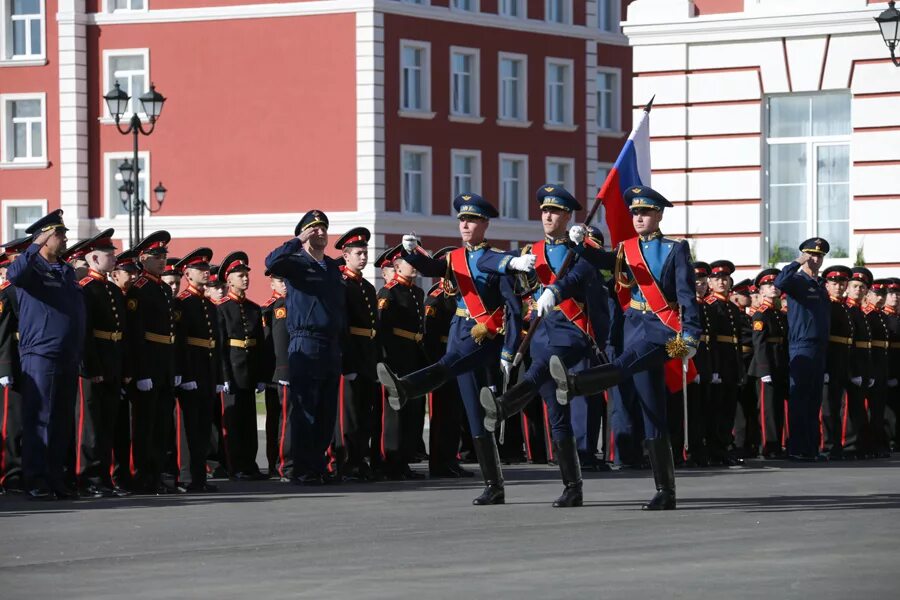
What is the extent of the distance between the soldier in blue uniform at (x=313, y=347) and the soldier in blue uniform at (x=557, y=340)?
2.58 m

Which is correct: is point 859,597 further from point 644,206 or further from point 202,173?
point 202,173

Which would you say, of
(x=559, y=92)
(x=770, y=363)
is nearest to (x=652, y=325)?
(x=770, y=363)

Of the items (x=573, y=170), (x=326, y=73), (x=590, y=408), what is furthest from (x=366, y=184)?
(x=590, y=408)

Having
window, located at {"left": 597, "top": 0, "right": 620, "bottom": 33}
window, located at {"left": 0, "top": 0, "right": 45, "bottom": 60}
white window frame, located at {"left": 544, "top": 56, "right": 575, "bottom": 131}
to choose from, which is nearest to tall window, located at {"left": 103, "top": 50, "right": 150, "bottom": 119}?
window, located at {"left": 0, "top": 0, "right": 45, "bottom": 60}

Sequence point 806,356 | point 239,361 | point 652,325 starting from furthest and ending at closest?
1. point 806,356
2. point 239,361
3. point 652,325

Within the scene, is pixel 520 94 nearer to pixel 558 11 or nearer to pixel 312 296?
pixel 558 11

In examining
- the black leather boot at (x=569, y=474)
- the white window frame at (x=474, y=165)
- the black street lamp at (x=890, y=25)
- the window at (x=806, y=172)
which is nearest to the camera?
the black leather boot at (x=569, y=474)

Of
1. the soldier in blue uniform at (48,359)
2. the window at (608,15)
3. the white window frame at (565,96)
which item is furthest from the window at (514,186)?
the soldier in blue uniform at (48,359)

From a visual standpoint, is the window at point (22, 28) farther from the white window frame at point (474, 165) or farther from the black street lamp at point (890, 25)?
the black street lamp at point (890, 25)

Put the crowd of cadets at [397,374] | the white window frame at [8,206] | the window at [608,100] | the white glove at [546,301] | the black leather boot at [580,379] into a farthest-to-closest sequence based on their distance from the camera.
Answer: the window at [608,100]
the white window frame at [8,206]
the crowd of cadets at [397,374]
the white glove at [546,301]
the black leather boot at [580,379]

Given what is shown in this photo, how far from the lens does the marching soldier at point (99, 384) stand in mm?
15742

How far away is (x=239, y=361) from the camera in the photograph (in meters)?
18.1

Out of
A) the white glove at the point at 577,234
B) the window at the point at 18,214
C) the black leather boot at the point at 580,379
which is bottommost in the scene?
the black leather boot at the point at 580,379

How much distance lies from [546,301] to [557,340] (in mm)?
424
